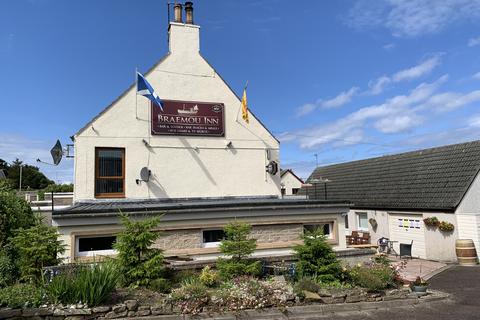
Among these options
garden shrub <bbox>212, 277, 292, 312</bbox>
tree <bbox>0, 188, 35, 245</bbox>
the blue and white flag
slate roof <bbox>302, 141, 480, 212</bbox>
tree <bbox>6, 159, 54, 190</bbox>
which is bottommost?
garden shrub <bbox>212, 277, 292, 312</bbox>

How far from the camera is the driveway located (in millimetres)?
9211

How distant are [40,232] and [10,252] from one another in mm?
1218

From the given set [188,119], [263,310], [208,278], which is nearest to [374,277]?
[263,310]

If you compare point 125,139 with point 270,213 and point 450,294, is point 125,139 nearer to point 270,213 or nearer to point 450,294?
point 270,213

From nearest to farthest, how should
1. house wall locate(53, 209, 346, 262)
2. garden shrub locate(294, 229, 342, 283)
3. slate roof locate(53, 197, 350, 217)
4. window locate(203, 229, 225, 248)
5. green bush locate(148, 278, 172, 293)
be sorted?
1. green bush locate(148, 278, 172, 293)
2. garden shrub locate(294, 229, 342, 283)
3. house wall locate(53, 209, 346, 262)
4. slate roof locate(53, 197, 350, 217)
5. window locate(203, 229, 225, 248)

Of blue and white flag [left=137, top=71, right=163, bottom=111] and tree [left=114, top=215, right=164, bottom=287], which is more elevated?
blue and white flag [left=137, top=71, right=163, bottom=111]

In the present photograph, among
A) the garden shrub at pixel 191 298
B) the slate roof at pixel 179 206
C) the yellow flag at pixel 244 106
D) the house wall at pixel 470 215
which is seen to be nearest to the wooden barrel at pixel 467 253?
the house wall at pixel 470 215

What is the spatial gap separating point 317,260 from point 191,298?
12.9 ft

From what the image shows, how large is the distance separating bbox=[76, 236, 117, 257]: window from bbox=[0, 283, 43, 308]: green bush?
3.02m

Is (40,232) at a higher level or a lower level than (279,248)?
higher

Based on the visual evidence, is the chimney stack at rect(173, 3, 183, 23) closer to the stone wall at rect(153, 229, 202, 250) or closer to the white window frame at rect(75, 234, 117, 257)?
the stone wall at rect(153, 229, 202, 250)

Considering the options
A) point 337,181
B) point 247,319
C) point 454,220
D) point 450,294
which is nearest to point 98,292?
point 247,319

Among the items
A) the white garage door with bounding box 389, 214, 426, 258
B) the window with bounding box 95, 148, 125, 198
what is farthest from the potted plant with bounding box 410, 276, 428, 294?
the window with bounding box 95, 148, 125, 198

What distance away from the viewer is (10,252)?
32.9ft
